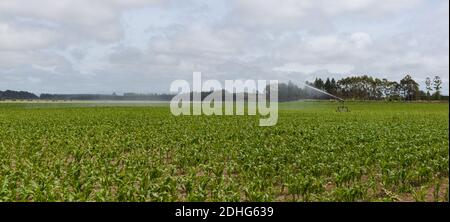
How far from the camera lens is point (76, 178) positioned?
11188mm

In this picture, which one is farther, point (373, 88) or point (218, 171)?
point (373, 88)

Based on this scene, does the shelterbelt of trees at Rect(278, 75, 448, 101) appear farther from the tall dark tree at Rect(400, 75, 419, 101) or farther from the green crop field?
the green crop field

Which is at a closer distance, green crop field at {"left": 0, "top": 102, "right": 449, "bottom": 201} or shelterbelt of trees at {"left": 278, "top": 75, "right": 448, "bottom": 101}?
green crop field at {"left": 0, "top": 102, "right": 449, "bottom": 201}

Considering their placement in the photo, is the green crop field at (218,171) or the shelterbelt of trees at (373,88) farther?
the shelterbelt of trees at (373,88)

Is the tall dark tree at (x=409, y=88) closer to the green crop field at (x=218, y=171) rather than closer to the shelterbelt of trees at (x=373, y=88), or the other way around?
the shelterbelt of trees at (x=373, y=88)

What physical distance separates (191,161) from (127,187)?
512 cm

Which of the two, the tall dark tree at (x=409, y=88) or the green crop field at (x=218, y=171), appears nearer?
the green crop field at (x=218, y=171)

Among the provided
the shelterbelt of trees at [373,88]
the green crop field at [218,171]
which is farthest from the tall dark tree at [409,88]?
the green crop field at [218,171]

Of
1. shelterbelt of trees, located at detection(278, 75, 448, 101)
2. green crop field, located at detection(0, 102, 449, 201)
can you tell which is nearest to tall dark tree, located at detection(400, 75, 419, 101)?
shelterbelt of trees, located at detection(278, 75, 448, 101)

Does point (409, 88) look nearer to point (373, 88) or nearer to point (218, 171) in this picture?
point (373, 88)

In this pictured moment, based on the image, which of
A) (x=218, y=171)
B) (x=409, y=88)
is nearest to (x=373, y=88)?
(x=409, y=88)
